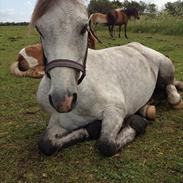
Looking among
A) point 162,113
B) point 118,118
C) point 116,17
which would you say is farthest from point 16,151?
point 116,17

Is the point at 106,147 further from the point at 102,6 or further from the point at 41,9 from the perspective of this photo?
the point at 102,6

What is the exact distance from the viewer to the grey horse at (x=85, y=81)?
9.28 feet

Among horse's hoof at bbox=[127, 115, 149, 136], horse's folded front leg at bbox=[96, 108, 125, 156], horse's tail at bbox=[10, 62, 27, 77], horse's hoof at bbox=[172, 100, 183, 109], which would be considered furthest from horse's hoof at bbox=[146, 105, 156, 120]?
horse's tail at bbox=[10, 62, 27, 77]

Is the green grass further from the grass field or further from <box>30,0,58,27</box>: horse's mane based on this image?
<box>30,0,58,27</box>: horse's mane

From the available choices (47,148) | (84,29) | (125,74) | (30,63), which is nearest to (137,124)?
(125,74)

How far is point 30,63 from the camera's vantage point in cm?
750

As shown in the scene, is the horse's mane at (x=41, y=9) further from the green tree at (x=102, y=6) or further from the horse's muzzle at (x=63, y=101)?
the green tree at (x=102, y=6)

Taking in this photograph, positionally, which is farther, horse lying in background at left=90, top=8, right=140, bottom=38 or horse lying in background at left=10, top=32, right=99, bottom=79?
horse lying in background at left=90, top=8, right=140, bottom=38

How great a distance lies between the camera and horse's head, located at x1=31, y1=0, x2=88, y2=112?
277cm

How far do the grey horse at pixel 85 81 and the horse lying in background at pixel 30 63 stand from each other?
9.05 feet

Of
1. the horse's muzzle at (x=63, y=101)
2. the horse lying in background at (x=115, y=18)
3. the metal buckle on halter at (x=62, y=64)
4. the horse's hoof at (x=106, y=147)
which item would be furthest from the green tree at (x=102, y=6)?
the horse's muzzle at (x=63, y=101)

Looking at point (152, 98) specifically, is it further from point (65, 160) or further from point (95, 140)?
point (65, 160)

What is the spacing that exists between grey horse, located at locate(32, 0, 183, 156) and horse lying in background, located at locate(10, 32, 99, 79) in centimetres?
276

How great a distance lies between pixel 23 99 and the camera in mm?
5984
